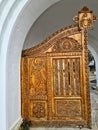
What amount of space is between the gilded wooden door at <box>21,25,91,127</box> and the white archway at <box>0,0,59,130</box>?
1.48 feet

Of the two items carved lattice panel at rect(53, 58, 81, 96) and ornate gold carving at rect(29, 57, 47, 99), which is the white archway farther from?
carved lattice panel at rect(53, 58, 81, 96)

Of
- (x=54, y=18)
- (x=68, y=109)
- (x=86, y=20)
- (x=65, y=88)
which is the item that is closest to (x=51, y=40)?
(x=86, y=20)

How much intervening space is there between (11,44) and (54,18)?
2490mm

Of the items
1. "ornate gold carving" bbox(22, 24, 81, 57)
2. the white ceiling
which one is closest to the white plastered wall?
"ornate gold carving" bbox(22, 24, 81, 57)

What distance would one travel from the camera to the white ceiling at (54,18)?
5.64 metres

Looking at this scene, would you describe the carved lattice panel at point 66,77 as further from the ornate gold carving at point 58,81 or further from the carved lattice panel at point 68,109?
the carved lattice panel at point 68,109

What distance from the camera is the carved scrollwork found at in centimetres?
466

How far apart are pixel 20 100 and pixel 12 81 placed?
740 millimetres

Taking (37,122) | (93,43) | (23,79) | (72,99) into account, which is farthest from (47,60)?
(93,43)

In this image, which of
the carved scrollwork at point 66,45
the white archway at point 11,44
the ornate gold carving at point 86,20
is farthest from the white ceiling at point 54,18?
the white archway at point 11,44

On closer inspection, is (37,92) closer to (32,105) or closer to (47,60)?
(32,105)

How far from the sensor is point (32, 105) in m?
4.84

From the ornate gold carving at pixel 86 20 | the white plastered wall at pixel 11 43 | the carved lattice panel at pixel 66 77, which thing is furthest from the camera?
the carved lattice panel at pixel 66 77

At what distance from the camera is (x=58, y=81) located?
15.7ft
